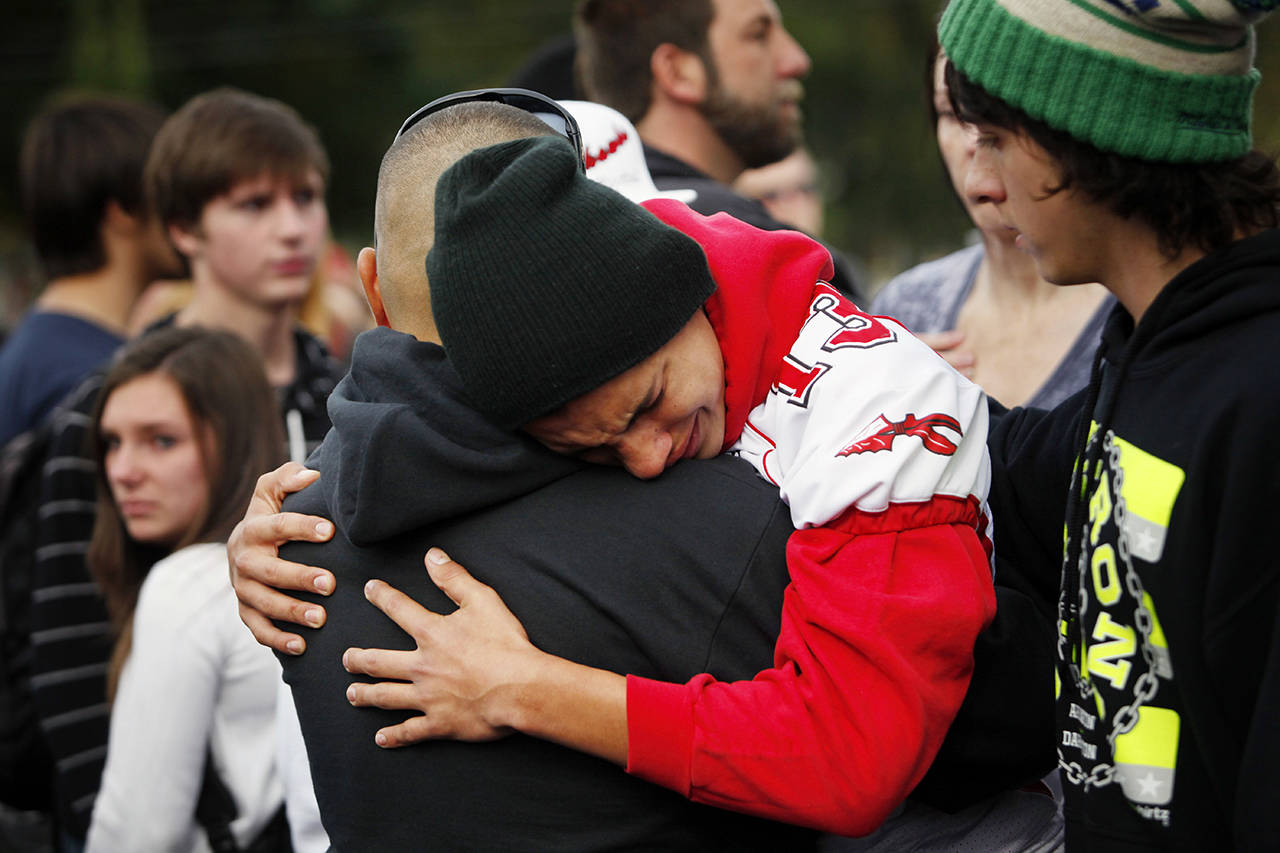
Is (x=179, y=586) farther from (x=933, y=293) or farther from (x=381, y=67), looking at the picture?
(x=381, y=67)

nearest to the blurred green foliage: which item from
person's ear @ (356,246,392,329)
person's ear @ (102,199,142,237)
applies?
person's ear @ (102,199,142,237)

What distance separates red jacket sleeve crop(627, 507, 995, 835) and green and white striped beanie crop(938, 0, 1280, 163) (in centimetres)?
54

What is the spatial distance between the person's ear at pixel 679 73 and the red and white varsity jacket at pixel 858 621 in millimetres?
2454

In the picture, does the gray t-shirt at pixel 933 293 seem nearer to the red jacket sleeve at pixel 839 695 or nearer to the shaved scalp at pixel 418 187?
the shaved scalp at pixel 418 187

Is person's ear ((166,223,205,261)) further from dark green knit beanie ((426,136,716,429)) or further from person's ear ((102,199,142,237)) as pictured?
dark green knit beanie ((426,136,716,429))

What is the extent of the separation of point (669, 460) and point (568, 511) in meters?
0.16

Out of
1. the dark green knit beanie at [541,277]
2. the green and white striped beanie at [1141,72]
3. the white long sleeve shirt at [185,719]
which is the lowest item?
the white long sleeve shirt at [185,719]

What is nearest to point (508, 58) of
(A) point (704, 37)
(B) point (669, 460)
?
(A) point (704, 37)

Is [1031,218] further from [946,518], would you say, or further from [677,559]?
[677,559]

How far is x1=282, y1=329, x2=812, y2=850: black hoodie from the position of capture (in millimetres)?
1690

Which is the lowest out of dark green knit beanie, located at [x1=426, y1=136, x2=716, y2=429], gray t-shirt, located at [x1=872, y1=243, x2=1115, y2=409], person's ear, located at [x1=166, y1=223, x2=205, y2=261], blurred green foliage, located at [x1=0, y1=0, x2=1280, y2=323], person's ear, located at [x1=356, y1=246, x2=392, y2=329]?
blurred green foliage, located at [x1=0, y1=0, x2=1280, y2=323]

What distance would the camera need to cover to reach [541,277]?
63.2 inches

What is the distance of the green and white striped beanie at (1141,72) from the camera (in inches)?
60.7

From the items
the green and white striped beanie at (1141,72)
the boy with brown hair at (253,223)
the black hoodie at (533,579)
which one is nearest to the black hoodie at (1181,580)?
the green and white striped beanie at (1141,72)
